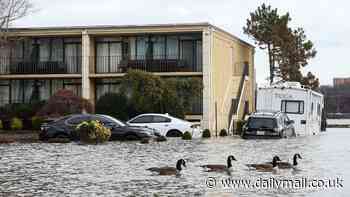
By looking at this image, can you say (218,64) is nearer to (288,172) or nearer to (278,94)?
(278,94)

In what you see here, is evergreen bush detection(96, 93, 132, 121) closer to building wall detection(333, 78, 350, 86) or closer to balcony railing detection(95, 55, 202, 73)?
balcony railing detection(95, 55, 202, 73)

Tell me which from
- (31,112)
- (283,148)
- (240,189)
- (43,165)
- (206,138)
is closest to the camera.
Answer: (240,189)

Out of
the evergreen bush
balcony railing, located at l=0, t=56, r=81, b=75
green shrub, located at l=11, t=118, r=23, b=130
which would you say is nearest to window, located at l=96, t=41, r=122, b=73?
balcony railing, located at l=0, t=56, r=81, b=75

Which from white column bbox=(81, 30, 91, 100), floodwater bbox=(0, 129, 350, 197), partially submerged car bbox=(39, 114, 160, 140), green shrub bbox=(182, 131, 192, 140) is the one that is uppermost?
white column bbox=(81, 30, 91, 100)

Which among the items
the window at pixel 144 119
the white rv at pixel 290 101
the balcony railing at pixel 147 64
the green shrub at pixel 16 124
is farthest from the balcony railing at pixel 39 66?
the window at pixel 144 119

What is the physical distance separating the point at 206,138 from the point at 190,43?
11.1 metres

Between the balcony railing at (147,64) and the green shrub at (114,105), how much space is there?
2999 mm

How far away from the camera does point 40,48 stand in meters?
51.1

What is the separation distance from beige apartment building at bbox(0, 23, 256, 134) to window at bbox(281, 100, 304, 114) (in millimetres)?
5089

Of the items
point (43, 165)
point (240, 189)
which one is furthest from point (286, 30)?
point (240, 189)

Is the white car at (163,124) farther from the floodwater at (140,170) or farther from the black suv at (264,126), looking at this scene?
the floodwater at (140,170)

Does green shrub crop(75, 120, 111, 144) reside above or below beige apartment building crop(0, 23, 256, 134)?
below

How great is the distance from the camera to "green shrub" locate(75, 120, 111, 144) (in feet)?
106

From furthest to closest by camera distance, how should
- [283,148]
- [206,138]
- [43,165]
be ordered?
[206,138] < [283,148] < [43,165]
